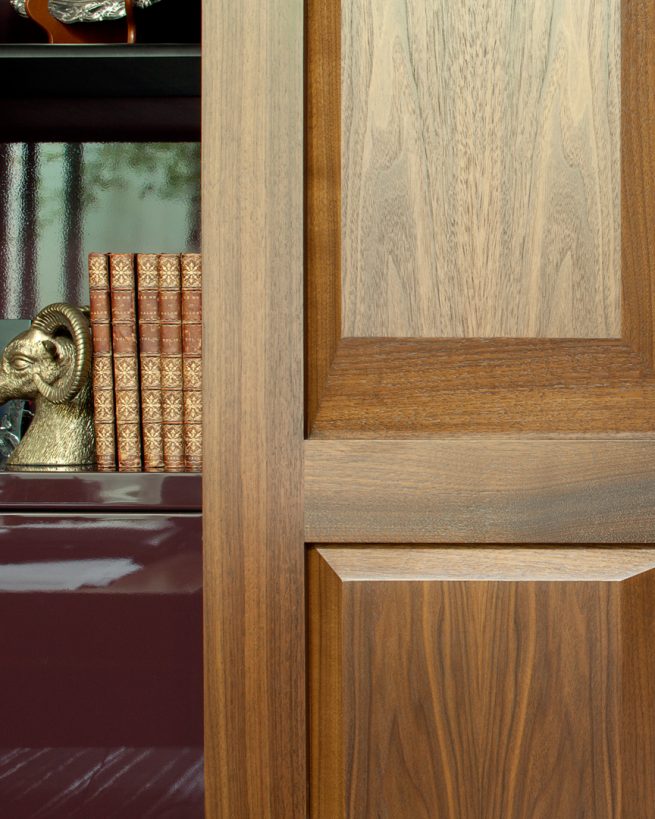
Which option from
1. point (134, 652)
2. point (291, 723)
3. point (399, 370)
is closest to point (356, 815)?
point (291, 723)

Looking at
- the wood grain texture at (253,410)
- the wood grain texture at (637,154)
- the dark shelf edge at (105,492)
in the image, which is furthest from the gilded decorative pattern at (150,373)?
the wood grain texture at (637,154)

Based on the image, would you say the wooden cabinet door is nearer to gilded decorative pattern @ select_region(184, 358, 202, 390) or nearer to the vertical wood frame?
the vertical wood frame

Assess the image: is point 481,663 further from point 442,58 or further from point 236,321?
point 442,58

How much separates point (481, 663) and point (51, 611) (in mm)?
413

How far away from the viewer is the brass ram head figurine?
0.95 meters

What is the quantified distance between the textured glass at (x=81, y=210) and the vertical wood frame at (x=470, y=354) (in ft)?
1.81

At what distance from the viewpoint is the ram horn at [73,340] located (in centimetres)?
94

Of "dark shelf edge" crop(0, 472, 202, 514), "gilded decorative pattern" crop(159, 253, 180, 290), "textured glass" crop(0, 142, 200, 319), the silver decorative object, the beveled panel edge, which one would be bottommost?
the beveled panel edge

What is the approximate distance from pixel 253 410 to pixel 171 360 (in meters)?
0.27

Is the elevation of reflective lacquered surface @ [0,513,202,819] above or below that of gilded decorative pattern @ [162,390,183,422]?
below

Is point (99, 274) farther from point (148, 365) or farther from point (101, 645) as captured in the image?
point (101, 645)

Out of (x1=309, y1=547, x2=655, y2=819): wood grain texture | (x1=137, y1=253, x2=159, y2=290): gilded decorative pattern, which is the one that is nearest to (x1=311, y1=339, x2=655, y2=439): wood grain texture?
(x1=309, y1=547, x2=655, y2=819): wood grain texture

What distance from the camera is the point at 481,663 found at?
2.23 feet

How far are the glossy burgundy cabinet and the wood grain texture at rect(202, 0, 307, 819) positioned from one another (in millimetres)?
127
